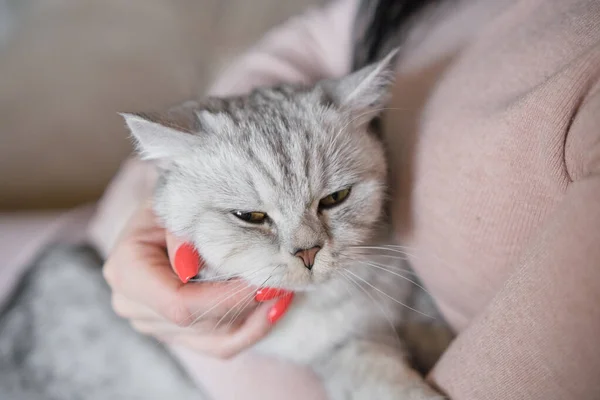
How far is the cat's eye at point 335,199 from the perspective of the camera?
0.80 meters

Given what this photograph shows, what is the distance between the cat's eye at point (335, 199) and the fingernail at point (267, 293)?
0.16 m

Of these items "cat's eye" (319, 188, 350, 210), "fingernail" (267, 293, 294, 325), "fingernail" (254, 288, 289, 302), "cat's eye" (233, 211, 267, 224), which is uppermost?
"cat's eye" (319, 188, 350, 210)

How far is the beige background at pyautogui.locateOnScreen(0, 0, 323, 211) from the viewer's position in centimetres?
154

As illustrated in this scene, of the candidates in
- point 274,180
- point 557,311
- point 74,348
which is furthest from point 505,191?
point 74,348

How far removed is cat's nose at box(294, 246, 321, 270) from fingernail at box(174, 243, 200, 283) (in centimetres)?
18

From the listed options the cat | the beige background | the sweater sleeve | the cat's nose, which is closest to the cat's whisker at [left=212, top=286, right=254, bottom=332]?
the cat's nose

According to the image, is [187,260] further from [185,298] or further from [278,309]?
[278,309]

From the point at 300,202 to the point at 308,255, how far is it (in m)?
A: 0.08

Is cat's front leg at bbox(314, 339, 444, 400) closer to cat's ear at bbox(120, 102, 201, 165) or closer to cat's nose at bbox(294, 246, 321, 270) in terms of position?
cat's nose at bbox(294, 246, 321, 270)

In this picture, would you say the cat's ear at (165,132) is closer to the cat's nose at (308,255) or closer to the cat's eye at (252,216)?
the cat's eye at (252,216)

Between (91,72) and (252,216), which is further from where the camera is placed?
(91,72)

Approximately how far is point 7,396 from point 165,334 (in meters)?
0.38

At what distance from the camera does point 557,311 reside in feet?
1.67

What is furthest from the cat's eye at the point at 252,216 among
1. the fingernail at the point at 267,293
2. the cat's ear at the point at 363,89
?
the cat's ear at the point at 363,89
